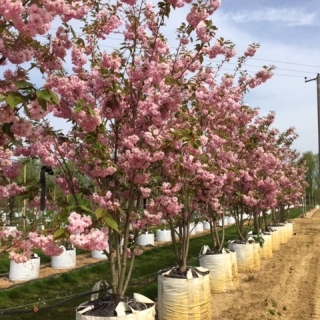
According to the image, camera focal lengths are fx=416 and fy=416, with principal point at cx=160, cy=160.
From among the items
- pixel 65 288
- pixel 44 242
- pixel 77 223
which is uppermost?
pixel 77 223

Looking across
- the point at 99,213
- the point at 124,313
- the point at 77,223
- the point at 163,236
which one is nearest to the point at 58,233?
the point at 77,223

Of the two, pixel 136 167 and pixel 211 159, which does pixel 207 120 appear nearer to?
pixel 211 159

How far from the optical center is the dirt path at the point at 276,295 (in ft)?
21.0

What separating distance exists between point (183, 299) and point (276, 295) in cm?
256

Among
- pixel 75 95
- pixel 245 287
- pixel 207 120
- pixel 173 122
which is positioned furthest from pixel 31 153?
pixel 245 287

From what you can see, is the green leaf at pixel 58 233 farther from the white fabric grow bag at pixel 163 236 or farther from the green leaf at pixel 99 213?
the white fabric grow bag at pixel 163 236

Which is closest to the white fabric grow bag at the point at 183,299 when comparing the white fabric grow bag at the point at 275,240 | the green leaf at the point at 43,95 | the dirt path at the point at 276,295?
the dirt path at the point at 276,295

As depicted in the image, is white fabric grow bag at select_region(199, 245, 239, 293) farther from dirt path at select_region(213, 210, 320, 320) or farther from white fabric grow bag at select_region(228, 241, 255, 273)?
white fabric grow bag at select_region(228, 241, 255, 273)

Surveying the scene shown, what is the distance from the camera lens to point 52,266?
11.6m

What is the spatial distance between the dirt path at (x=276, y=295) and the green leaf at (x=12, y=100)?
5.15 metres

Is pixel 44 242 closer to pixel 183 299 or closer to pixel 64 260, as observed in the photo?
pixel 183 299

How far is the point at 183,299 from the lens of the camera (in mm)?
5621

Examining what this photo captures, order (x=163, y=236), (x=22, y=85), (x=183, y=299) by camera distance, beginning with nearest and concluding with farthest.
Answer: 1. (x=22, y=85)
2. (x=183, y=299)
3. (x=163, y=236)

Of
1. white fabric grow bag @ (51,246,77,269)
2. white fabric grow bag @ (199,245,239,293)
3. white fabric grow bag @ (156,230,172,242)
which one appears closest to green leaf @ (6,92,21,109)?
white fabric grow bag @ (199,245,239,293)
